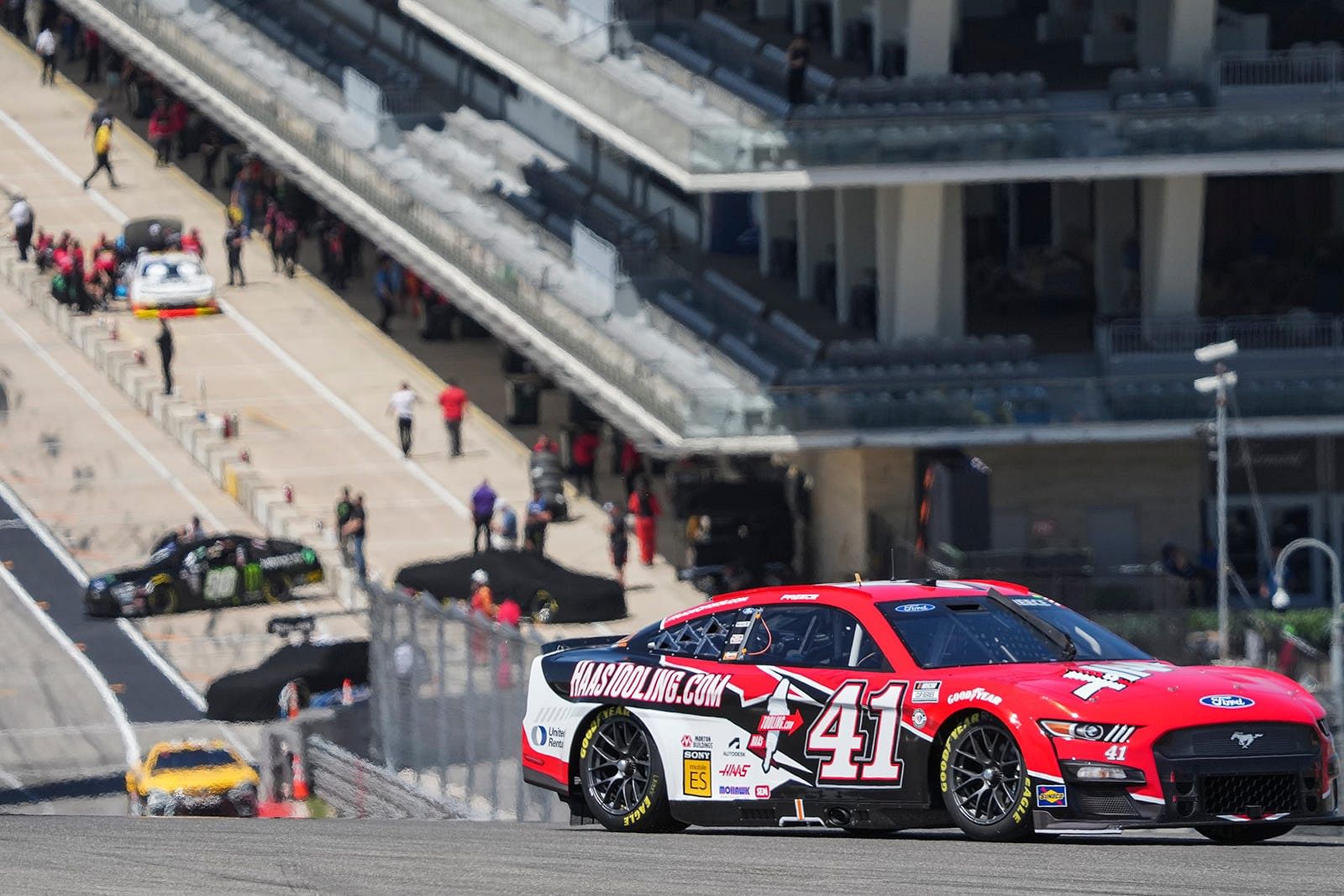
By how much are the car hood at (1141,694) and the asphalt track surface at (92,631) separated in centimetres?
2471

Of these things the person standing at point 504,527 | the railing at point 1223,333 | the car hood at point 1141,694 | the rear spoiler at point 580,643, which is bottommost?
the person standing at point 504,527

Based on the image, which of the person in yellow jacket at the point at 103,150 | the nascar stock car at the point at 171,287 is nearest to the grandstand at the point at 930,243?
the nascar stock car at the point at 171,287

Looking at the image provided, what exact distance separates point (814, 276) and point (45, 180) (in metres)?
23.8

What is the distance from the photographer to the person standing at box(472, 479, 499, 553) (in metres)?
42.4

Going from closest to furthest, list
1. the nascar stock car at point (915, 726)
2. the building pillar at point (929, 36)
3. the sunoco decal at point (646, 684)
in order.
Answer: the nascar stock car at point (915, 726)
the sunoco decal at point (646, 684)
the building pillar at point (929, 36)

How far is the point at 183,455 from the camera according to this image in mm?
48281

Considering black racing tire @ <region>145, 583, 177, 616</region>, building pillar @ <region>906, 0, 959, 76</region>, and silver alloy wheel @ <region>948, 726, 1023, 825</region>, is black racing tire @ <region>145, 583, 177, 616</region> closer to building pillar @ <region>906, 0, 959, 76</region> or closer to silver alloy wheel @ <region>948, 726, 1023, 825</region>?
building pillar @ <region>906, 0, 959, 76</region>

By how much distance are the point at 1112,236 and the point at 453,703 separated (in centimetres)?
2282

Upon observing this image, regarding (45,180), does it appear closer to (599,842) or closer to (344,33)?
(344,33)

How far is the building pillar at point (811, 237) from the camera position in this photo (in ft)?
148

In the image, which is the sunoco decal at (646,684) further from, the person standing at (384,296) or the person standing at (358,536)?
the person standing at (384,296)

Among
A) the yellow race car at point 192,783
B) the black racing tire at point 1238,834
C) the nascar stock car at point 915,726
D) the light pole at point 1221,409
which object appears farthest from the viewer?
the light pole at point 1221,409

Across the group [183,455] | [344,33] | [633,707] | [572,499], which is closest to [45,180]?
[344,33]

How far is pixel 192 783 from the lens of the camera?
32.0 m
